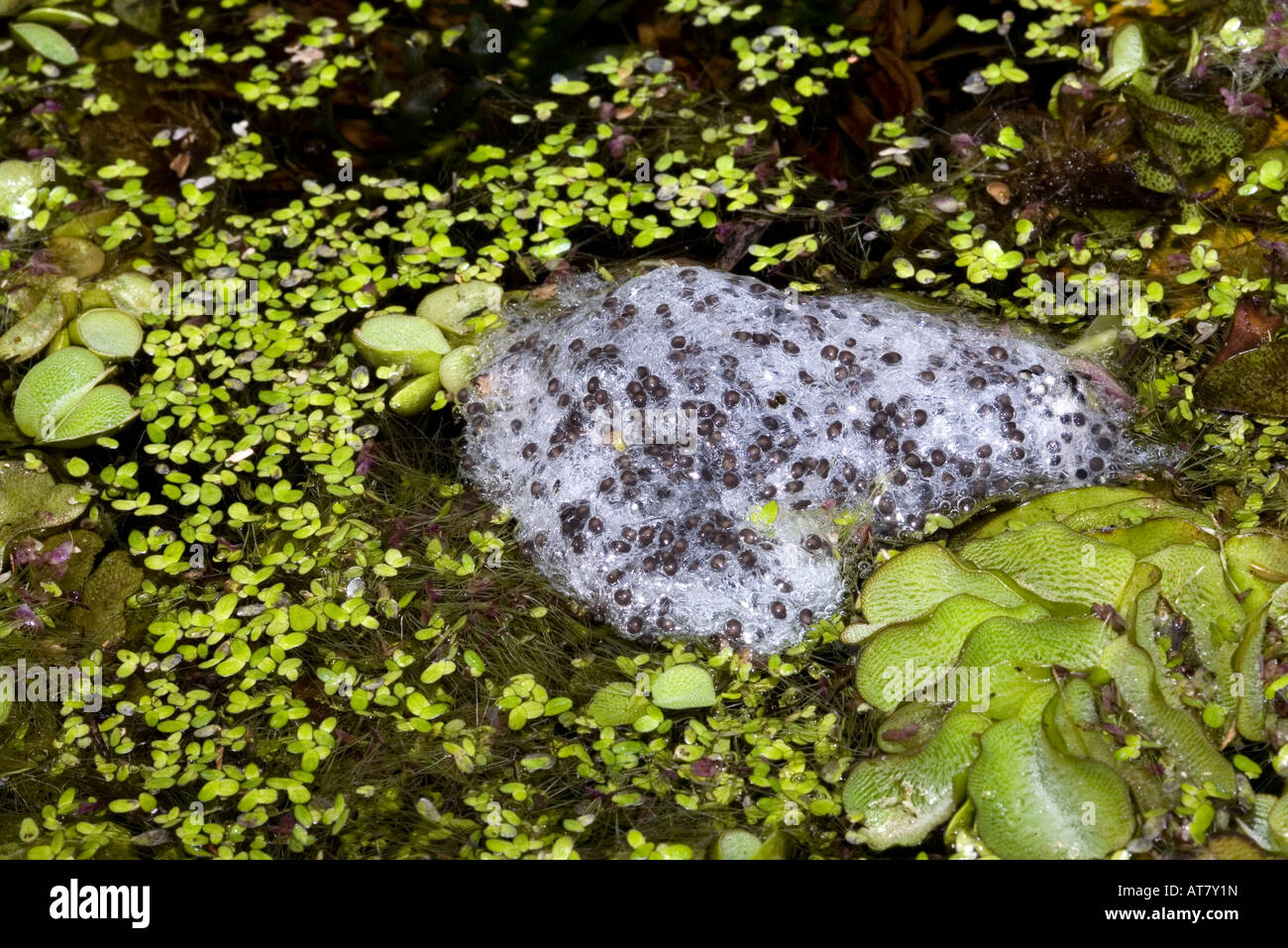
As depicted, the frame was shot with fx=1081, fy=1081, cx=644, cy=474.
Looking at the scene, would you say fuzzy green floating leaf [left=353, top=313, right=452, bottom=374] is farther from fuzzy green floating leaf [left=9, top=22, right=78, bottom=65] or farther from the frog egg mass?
fuzzy green floating leaf [left=9, top=22, right=78, bottom=65]

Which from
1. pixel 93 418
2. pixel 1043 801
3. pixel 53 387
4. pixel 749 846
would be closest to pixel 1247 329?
pixel 1043 801

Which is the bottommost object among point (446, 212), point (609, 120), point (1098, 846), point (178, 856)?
point (178, 856)

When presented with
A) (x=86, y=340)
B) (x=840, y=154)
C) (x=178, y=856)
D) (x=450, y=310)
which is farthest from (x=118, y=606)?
(x=840, y=154)

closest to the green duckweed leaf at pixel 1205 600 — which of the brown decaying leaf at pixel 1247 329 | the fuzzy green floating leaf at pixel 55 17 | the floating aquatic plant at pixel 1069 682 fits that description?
the floating aquatic plant at pixel 1069 682

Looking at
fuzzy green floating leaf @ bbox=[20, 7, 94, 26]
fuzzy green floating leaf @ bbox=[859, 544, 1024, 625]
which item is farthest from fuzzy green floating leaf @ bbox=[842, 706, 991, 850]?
fuzzy green floating leaf @ bbox=[20, 7, 94, 26]

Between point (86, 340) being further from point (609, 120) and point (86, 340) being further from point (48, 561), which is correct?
point (609, 120)

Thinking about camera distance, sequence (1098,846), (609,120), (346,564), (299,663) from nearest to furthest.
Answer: (1098,846), (299,663), (346,564), (609,120)

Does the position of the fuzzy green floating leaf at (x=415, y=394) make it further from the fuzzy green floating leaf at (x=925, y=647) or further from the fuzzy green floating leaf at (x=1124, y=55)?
the fuzzy green floating leaf at (x=1124, y=55)
